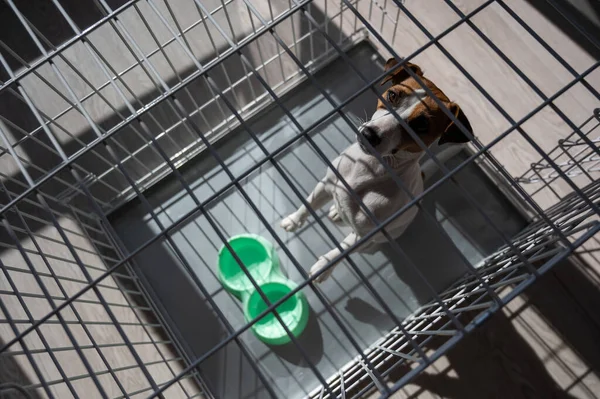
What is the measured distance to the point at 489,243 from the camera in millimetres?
1391

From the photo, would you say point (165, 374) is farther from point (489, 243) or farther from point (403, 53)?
point (403, 53)

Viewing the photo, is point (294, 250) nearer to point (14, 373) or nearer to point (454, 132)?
point (454, 132)

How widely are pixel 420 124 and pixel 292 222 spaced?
1.87ft

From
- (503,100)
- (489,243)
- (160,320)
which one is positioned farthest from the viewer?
(503,100)

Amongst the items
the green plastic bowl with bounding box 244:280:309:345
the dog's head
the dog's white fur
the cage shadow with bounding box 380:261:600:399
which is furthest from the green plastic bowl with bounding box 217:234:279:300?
the dog's head

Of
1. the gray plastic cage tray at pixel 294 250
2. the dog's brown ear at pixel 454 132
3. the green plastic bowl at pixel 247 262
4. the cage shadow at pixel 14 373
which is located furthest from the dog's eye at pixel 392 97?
the cage shadow at pixel 14 373

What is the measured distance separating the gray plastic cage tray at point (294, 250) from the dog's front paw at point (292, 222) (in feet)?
0.18

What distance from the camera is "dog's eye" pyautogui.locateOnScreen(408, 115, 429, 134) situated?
0.86 meters

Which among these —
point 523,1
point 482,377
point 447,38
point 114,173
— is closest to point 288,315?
point 482,377

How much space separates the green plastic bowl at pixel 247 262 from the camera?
1.32 m

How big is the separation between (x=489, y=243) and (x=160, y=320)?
1013 mm

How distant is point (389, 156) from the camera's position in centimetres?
98

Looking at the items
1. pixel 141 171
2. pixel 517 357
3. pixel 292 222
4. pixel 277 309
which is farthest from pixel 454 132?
pixel 141 171

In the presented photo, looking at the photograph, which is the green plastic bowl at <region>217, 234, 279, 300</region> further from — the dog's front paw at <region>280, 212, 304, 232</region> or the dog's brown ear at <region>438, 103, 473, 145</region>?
the dog's brown ear at <region>438, 103, 473, 145</region>
